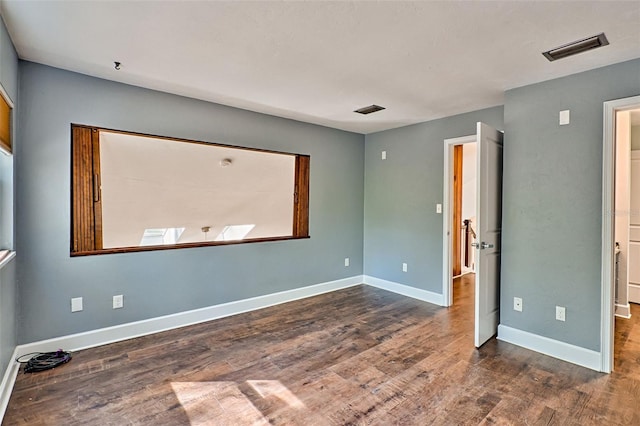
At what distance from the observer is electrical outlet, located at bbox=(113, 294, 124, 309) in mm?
2907

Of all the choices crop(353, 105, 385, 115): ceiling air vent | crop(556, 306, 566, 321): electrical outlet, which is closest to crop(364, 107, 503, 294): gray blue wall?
crop(353, 105, 385, 115): ceiling air vent

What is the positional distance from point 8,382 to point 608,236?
4.39m

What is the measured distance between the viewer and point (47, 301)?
261 cm

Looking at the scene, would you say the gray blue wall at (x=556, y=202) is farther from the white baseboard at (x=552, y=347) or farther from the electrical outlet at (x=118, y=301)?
the electrical outlet at (x=118, y=301)

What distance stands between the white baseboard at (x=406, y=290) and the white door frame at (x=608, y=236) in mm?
1738

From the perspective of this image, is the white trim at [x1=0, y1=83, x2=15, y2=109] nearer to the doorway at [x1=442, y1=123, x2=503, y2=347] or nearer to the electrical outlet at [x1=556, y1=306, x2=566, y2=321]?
the doorway at [x1=442, y1=123, x2=503, y2=347]

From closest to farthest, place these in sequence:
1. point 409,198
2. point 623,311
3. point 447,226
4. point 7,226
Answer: point 7,226 → point 623,311 → point 447,226 → point 409,198

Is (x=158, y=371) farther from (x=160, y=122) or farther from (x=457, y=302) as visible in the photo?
(x=457, y=302)

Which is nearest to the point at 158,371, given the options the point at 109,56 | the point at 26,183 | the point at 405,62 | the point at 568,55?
the point at 26,183

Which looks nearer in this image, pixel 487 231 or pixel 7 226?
pixel 7 226

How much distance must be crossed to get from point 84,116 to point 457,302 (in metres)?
4.55

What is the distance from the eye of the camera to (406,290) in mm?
4465

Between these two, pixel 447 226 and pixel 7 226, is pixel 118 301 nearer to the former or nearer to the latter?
pixel 7 226

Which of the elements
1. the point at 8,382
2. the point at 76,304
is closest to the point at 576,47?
the point at 76,304
